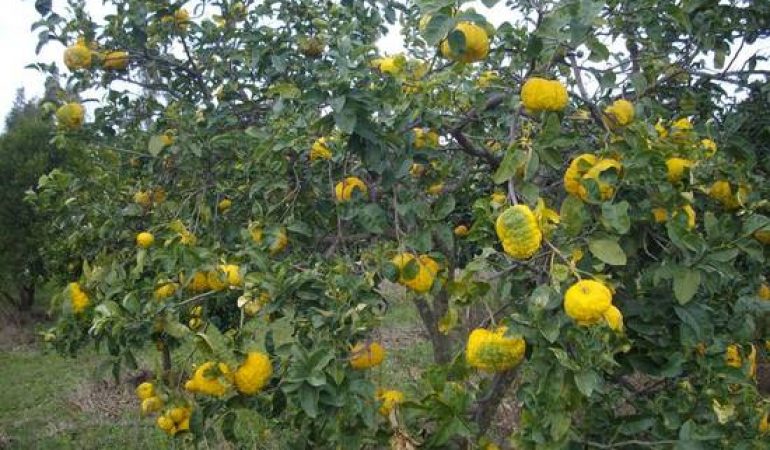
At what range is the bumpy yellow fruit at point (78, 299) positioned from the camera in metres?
1.57

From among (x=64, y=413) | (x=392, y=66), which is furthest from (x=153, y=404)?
(x=64, y=413)

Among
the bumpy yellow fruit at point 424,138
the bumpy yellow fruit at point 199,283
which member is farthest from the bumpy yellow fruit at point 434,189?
the bumpy yellow fruit at point 199,283

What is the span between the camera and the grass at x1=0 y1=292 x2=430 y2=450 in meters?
3.86

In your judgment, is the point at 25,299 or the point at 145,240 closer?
the point at 145,240

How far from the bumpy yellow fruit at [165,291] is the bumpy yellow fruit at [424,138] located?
2.05 ft

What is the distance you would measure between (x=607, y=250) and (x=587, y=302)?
140 millimetres

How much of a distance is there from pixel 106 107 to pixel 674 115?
177 cm

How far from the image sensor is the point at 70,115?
2109mm

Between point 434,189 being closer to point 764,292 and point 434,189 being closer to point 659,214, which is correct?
point 659,214

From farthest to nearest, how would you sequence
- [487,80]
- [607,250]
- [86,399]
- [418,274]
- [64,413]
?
1. [86,399]
2. [64,413]
3. [487,80]
4. [418,274]
5. [607,250]

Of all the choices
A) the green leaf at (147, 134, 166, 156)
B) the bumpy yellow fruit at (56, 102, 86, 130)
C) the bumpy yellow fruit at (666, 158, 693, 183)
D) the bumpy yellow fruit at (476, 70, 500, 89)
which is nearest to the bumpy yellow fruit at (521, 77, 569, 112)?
the bumpy yellow fruit at (666, 158, 693, 183)

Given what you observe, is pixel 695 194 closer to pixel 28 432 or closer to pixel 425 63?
pixel 425 63

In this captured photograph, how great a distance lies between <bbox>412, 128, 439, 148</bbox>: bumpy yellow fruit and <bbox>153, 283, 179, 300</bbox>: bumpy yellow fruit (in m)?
0.62

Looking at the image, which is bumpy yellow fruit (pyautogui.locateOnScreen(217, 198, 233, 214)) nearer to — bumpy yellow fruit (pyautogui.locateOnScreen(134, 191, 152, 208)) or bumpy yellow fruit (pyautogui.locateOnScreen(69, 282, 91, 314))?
bumpy yellow fruit (pyautogui.locateOnScreen(134, 191, 152, 208))
